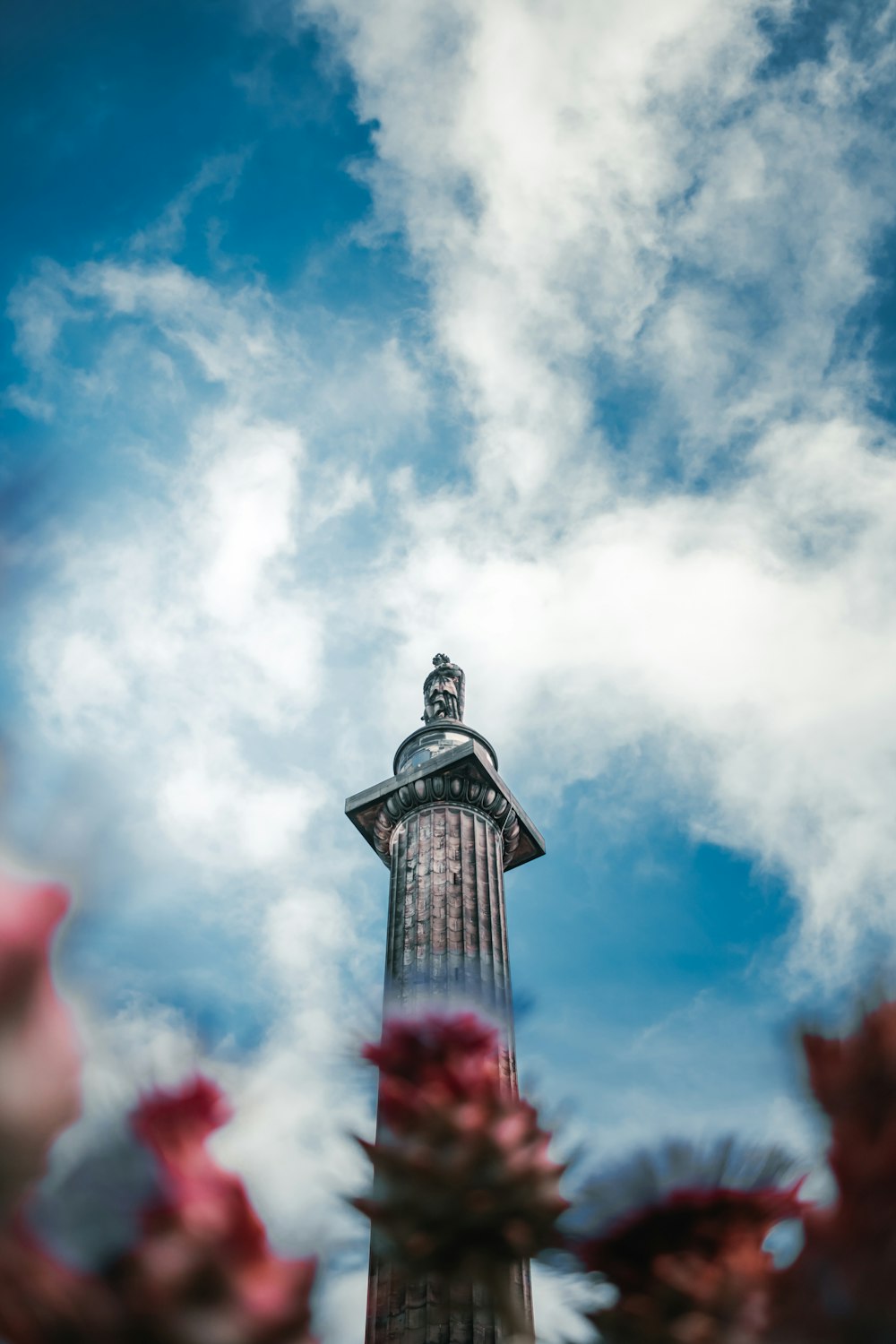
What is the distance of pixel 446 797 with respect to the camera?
10969 millimetres

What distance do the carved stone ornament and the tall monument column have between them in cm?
1

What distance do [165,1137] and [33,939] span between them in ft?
1.34

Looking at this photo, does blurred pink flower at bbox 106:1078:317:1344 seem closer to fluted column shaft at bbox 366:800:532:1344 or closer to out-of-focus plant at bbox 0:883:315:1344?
out-of-focus plant at bbox 0:883:315:1344

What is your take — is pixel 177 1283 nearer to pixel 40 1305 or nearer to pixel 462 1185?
pixel 40 1305

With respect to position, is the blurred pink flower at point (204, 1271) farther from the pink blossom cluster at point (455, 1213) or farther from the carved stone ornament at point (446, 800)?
the carved stone ornament at point (446, 800)

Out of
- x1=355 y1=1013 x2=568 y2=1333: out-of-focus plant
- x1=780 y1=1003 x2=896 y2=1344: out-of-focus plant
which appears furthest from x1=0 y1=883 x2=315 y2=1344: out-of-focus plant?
x1=780 y1=1003 x2=896 y2=1344: out-of-focus plant

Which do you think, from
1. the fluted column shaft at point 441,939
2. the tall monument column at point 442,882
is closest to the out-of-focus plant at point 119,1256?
the fluted column shaft at point 441,939

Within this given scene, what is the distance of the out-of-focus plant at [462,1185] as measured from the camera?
156 cm

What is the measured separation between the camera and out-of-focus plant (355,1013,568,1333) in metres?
1.56

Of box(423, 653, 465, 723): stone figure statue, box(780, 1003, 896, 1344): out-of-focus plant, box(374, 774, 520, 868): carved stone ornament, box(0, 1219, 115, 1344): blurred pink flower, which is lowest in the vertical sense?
box(0, 1219, 115, 1344): blurred pink flower

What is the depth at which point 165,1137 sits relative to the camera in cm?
116

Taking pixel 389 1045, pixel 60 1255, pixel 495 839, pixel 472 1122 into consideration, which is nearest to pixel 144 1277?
pixel 60 1255

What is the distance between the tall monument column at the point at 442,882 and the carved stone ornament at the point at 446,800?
1 cm

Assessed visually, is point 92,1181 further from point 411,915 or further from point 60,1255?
point 411,915
